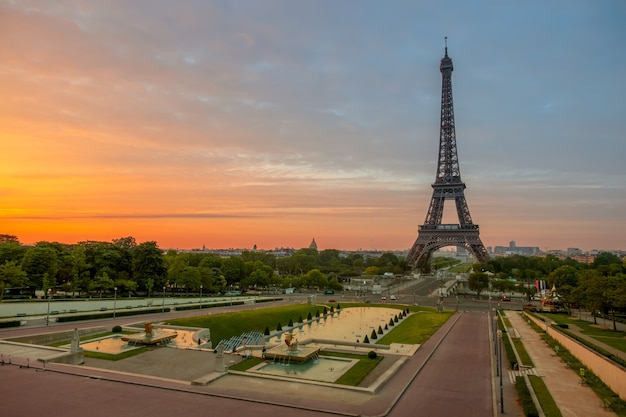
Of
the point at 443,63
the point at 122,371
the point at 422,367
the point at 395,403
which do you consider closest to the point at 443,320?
the point at 422,367

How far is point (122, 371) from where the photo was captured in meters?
26.1

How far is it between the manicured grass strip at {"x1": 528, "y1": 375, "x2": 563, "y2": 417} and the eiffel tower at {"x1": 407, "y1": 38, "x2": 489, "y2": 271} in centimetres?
8644

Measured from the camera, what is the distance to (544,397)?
2181 centimetres

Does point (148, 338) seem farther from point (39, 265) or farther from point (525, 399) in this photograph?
point (39, 265)

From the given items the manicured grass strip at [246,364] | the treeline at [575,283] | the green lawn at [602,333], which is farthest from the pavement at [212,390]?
the treeline at [575,283]

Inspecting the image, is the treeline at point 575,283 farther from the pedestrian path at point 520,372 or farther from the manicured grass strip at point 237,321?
the manicured grass strip at point 237,321

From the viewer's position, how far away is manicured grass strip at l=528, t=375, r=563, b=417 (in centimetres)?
1967

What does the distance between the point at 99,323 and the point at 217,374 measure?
23753mm

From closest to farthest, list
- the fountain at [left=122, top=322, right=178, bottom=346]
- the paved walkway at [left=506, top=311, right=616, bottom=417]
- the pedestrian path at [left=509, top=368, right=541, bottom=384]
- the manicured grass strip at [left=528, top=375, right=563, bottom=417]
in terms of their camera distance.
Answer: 1. the manicured grass strip at [left=528, top=375, right=563, bottom=417]
2. the paved walkway at [left=506, top=311, right=616, bottom=417]
3. the pedestrian path at [left=509, top=368, right=541, bottom=384]
4. the fountain at [left=122, top=322, right=178, bottom=346]

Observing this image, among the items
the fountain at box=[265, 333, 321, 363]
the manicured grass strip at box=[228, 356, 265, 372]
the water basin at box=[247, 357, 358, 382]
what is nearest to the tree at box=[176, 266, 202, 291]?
the fountain at box=[265, 333, 321, 363]

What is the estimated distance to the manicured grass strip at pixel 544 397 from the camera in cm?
1967

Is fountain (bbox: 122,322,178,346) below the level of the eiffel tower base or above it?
below

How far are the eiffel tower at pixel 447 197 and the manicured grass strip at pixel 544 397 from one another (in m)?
86.4

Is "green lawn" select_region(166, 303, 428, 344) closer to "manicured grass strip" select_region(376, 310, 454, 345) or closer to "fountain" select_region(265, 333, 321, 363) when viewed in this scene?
"manicured grass strip" select_region(376, 310, 454, 345)
